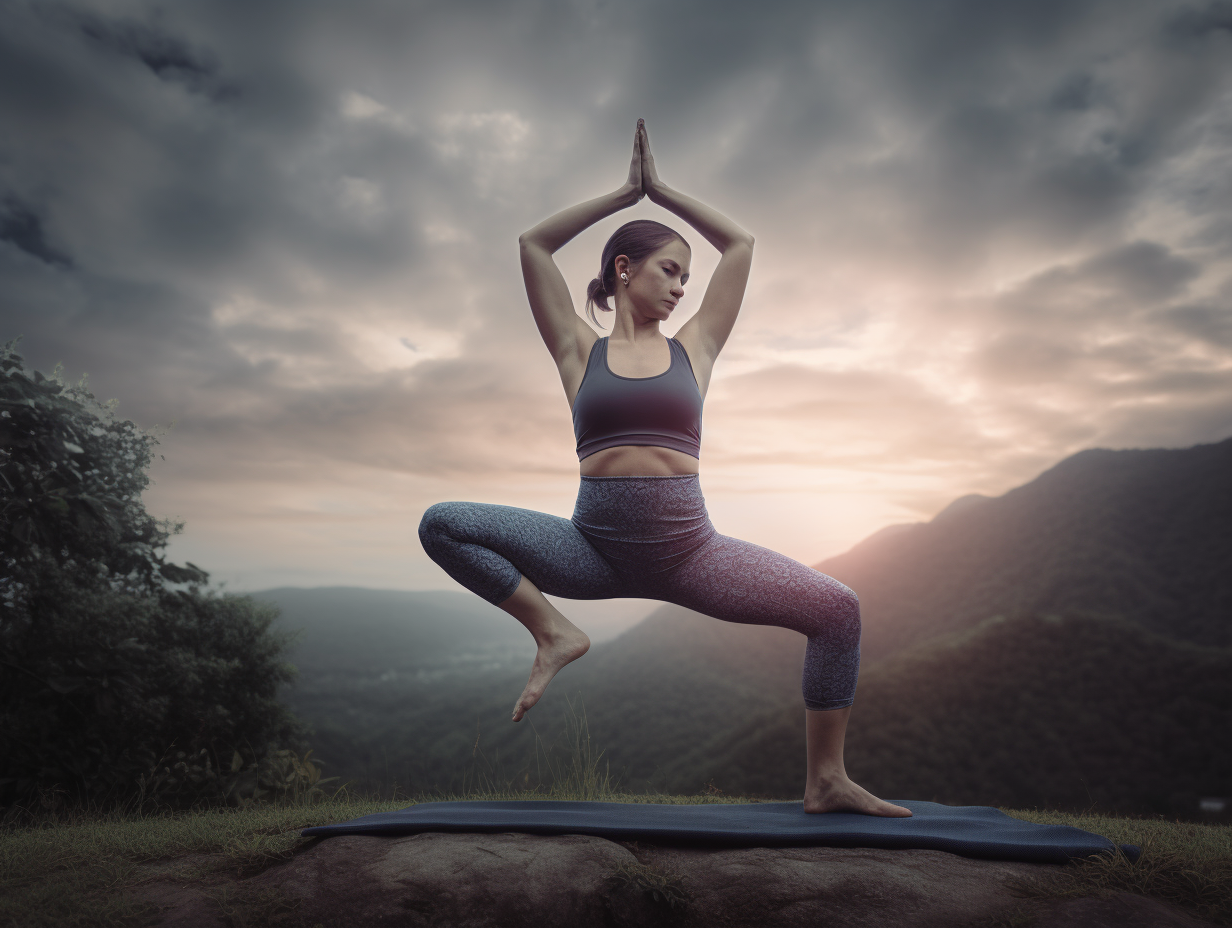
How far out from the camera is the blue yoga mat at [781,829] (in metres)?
2.63

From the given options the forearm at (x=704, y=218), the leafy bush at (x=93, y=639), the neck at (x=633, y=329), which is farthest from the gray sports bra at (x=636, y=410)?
the leafy bush at (x=93, y=639)

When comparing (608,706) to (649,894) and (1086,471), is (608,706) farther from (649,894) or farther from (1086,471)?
(1086,471)

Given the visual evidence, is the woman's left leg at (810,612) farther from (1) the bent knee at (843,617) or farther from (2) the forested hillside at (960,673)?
(2) the forested hillside at (960,673)

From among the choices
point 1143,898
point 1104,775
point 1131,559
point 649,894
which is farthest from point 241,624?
point 1131,559

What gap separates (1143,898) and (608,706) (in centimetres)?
3932

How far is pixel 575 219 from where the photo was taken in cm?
321

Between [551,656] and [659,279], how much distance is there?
1.73 m

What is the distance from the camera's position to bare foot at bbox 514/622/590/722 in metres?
2.66

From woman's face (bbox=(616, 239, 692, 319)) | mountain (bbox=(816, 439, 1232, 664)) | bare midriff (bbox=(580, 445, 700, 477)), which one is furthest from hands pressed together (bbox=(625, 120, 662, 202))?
mountain (bbox=(816, 439, 1232, 664))

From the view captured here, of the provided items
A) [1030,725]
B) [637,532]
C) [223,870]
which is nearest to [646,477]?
[637,532]

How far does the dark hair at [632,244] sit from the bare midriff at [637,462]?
91 cm

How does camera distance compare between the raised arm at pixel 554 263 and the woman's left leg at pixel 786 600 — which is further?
the raised arm at pixel 554 263

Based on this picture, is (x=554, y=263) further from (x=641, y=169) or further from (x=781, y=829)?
(x=781, y=829)

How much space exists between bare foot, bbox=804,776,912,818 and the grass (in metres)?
0.66
